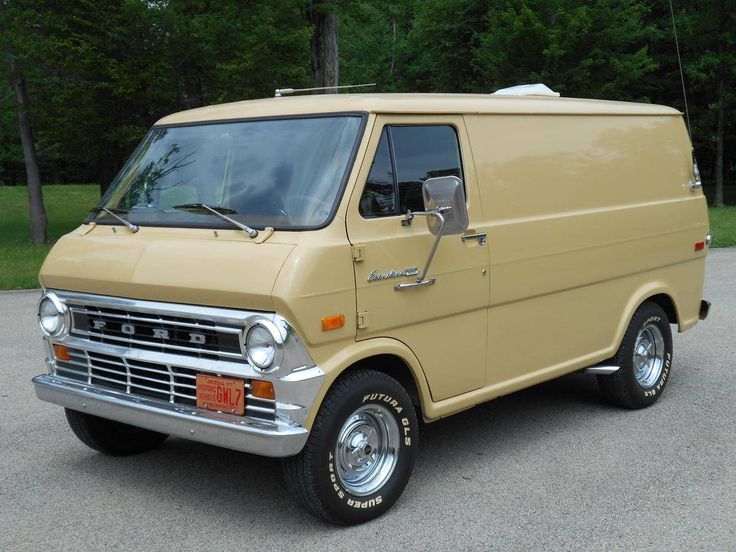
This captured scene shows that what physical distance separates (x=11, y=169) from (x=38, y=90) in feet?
157

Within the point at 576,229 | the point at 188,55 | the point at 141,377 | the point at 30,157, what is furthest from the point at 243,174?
the point at 30,157

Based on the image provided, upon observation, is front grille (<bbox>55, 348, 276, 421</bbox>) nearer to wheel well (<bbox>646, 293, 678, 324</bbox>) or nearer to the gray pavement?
the gray pavement

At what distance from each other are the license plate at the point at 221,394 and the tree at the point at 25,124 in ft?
55.2

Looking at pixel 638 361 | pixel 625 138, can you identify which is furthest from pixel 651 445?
pixel 625 138

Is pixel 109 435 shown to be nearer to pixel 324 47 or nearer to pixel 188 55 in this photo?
pixel 324 47

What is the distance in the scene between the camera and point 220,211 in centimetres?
484

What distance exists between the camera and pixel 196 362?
443 cm

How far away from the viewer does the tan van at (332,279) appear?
170 inches

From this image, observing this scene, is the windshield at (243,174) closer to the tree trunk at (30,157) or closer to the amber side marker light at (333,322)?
the amber side marker light at (333,322)

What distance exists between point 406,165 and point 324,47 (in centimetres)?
1461

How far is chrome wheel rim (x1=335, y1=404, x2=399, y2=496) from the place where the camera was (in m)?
4.61

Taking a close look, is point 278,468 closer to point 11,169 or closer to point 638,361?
point 638,361

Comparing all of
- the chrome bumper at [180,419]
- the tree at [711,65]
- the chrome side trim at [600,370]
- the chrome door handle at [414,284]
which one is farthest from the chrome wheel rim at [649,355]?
the tree at [711,65]

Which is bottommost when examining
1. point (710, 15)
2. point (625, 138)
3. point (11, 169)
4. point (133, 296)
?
point (11, 169)
